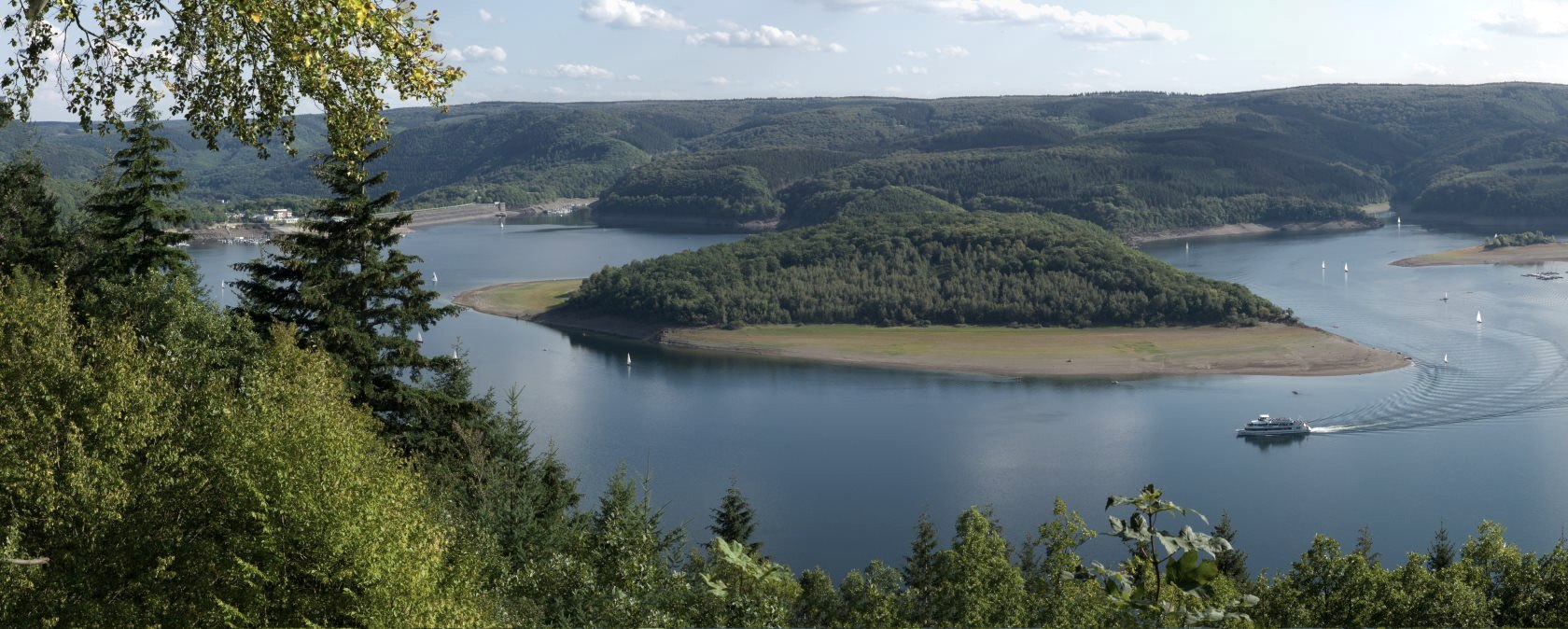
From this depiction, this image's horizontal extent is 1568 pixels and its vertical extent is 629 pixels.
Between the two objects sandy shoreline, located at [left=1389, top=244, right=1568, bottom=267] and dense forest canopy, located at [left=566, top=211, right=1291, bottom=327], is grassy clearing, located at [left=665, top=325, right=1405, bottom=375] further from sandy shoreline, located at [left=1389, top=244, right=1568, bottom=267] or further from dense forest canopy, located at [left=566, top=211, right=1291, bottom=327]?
sandy shoreline, located at [left=1389, top=244, right=1568, bottom=267]

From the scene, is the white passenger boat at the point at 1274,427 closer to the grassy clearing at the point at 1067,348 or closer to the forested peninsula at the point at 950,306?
the grassy clearing at the point at 1067,348

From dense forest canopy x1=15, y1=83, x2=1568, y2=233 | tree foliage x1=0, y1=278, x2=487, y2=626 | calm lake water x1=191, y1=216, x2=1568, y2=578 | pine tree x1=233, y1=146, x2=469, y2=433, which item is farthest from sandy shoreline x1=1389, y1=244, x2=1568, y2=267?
tree foliage x1=0, y1=278, x2=487, y2=626

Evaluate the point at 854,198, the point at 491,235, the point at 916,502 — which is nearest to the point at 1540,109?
the point at 854,198

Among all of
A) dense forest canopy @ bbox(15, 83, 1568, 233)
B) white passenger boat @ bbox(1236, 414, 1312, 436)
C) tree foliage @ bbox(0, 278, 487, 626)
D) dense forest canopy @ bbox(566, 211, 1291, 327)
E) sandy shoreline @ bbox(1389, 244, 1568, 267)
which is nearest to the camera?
tree foliage @ bbox(0, 278, 487, 626)

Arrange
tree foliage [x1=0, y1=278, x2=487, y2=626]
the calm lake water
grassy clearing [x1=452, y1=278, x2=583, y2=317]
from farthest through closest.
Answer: grassy clearing [x1=452, y1=278, x2=583, y2=317] < the calm lake water < tree foliage [x1=0, y1=278, x2=487, y2=626]

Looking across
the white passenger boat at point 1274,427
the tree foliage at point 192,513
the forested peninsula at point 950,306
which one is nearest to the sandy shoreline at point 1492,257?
the forested peninsula at point 950,306

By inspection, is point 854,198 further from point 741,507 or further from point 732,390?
point 741,507
